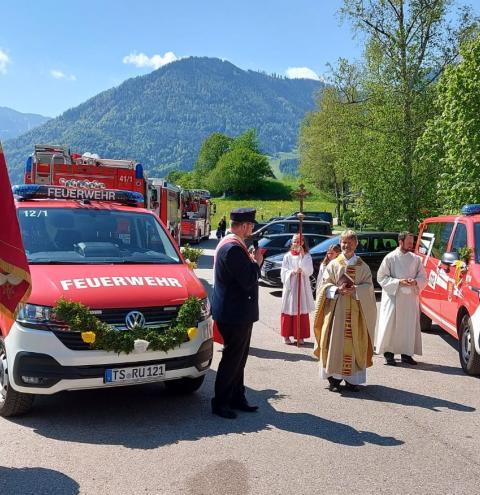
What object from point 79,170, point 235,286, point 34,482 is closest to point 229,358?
point 235,286

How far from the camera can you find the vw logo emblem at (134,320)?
5.10 m

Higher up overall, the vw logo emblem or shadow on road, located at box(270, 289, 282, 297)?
the vw logo emblem

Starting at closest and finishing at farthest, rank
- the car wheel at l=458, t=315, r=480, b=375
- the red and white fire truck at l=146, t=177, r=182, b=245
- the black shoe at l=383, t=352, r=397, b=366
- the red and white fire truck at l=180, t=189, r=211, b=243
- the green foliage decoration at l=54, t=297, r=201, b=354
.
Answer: the green foliage decoration at l=54, t=297, r=201, b=354 < the car wheel at l=458, t=315, r=480, b=375 < the black shoe at l=383, t=352, r=397, b=366 < the red and white fire truck at l=146, t=177, r=182, b=245 < the red and white fire truck at l=180, t=189, r=211, b=243

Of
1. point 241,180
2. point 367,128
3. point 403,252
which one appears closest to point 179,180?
point 241,180

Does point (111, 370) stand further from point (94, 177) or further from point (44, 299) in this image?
point (94, 177)

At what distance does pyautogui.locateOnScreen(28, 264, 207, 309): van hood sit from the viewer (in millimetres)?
5066

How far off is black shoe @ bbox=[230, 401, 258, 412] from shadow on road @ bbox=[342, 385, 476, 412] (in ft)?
4.01

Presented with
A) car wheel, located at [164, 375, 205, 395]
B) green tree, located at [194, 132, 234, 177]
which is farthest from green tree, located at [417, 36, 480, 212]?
green tree, located at [194, 132, 234, 177]

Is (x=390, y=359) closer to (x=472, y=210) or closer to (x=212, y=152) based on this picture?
(x=472, y=210)

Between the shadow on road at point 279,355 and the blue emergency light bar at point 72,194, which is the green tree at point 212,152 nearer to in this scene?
the shadow on road at point 279,355

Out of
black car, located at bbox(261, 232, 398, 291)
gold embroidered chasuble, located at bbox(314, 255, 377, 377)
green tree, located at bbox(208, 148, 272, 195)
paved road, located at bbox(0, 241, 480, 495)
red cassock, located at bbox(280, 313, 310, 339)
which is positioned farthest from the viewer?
green tree, located at bbox(208, 148, 272, 195)

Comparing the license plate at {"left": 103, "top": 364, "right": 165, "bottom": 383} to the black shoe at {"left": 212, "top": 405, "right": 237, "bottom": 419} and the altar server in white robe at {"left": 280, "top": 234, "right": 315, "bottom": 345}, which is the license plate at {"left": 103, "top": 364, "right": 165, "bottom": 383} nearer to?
the black shoe at {"left": 212, "top": 405, "right": 237, "bottom": 419}

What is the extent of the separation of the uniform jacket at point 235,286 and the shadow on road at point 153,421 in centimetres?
93

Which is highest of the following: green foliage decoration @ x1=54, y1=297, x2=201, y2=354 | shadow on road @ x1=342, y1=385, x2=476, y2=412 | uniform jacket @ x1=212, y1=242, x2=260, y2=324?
uniform jacket @ x1=212, y1=242, x2=260, y2=324
